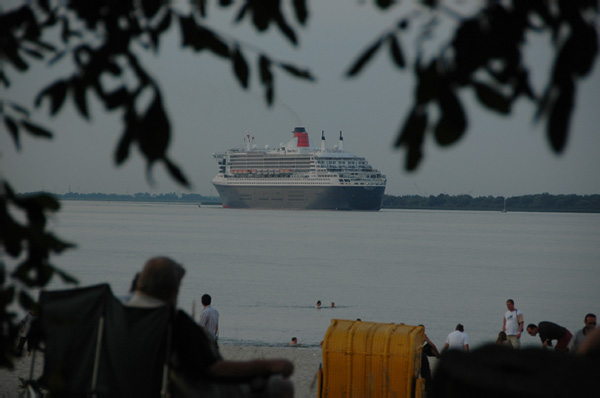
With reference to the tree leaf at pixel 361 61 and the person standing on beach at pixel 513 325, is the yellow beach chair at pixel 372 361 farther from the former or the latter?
the tree leaf at pixel 361 61

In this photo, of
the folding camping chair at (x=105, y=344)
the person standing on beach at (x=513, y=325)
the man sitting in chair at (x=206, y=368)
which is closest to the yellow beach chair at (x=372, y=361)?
the folding camping chair at (x=105, y=344)

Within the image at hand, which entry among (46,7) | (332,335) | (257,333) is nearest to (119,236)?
(257,333)

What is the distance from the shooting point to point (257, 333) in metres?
20.1

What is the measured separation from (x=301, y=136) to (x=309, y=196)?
40.2 ft

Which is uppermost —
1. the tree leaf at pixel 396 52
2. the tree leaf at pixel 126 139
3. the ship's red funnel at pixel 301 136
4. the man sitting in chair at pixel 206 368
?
the ship's red funnel at pixel 301 136

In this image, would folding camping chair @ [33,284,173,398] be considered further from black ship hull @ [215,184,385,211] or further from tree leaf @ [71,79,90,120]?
black ship hull @ [215,184,385,211]

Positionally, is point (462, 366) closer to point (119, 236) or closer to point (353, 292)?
point (353, 292)

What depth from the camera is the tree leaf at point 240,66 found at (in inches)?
83.3

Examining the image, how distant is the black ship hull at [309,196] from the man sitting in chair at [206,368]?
9157 centimetres

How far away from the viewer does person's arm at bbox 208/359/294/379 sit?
295 centimetres

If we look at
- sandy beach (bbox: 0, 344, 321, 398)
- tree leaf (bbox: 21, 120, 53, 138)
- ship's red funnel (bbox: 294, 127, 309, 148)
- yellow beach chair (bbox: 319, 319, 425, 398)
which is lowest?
sandy beach (bbox: 0, 344, 321, 398)

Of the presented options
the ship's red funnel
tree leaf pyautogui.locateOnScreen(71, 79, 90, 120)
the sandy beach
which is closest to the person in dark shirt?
the sandy beach

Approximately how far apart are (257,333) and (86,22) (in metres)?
18.5

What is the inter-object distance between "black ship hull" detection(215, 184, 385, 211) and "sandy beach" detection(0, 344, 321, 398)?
8034 cm
